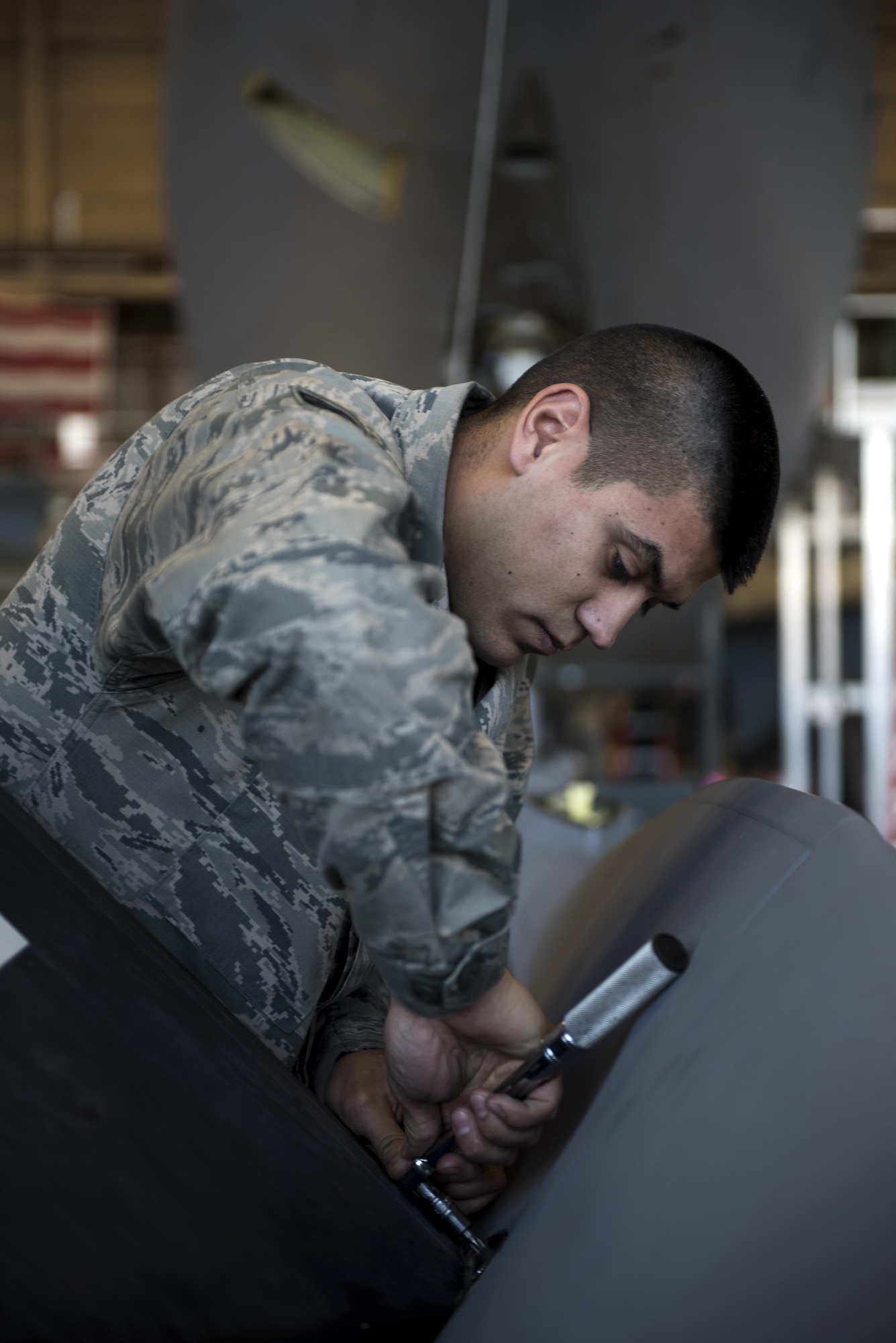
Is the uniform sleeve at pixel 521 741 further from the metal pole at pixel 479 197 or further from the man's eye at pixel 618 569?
the metal pole at pixel 479 197

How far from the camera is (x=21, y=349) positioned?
30.4 feet

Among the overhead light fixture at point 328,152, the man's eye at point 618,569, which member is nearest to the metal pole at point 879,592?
the overhead light fixture at point 328,152

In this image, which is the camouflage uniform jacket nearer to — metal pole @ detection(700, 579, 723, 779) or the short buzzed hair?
the short buzzed hair

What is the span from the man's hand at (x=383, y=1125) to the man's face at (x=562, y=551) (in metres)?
0.36

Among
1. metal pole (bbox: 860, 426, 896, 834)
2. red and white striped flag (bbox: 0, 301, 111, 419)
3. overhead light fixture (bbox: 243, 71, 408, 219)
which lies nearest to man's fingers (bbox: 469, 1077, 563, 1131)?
overhead light fixture (bbox: 243, 71, 408, 219)

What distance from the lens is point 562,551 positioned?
93 centimetres

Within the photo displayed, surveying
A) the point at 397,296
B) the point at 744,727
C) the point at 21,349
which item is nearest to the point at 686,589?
the point at 397,296

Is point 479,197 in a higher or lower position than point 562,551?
lower

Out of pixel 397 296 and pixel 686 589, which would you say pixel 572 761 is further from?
pixel 686 589

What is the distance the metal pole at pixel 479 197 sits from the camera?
9.14 feet

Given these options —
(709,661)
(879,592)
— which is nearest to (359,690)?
(709,661)

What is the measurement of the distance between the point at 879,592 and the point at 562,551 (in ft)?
10.9

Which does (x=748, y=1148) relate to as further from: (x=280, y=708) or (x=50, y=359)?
(x=50, y=359)

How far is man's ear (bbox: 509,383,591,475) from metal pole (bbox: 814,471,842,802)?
11.3 feet
